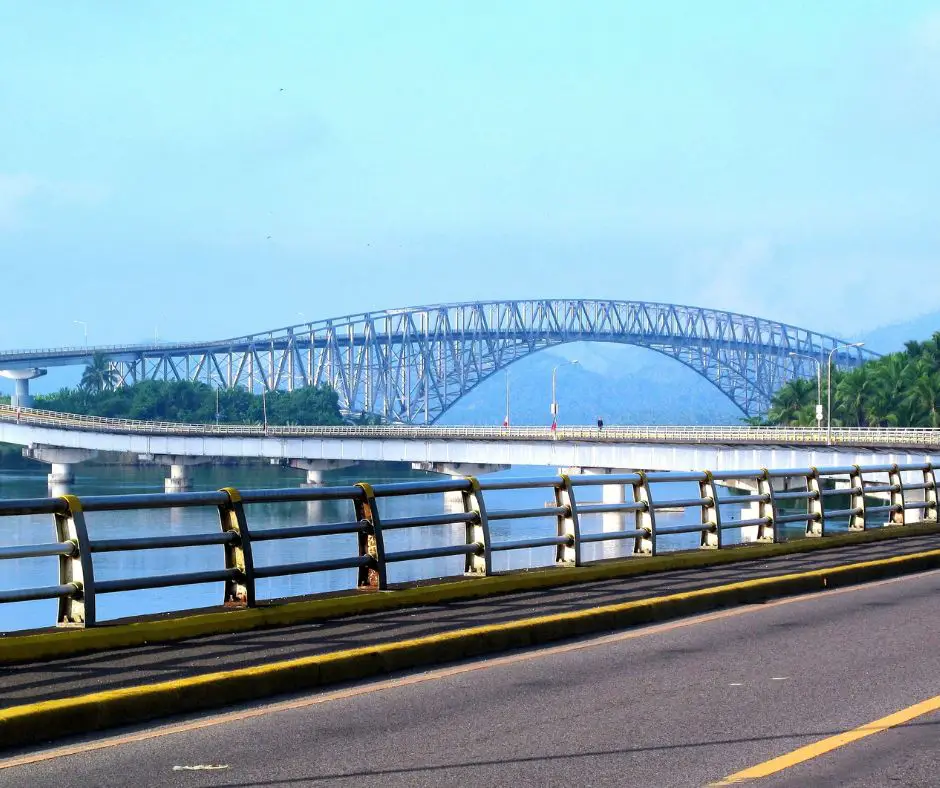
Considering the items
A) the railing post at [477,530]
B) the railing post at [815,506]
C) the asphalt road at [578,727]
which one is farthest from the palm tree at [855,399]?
the asphalt road at [578,727]

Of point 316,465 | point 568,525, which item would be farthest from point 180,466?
point 568,525

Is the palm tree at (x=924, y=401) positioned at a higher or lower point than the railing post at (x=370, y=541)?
higher

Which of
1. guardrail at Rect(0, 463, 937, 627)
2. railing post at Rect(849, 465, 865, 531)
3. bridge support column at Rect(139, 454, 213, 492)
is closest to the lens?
guardrail at Rect(0, 463, 937, 627)

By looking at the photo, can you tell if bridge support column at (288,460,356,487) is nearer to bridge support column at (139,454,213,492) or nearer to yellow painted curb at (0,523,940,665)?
bridge support column at (139,454,213,492)

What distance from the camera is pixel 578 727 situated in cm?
946

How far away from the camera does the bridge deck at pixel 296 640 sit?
10273 millimetres

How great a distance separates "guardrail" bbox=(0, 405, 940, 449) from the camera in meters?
104

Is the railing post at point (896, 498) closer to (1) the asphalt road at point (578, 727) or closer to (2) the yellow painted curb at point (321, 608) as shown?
(2) the yellow painted curb at point (321, 608)

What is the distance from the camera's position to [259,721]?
964 centimetres

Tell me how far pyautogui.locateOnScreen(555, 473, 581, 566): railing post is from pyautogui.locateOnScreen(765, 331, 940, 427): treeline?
418 ft

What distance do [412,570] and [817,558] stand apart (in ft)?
136

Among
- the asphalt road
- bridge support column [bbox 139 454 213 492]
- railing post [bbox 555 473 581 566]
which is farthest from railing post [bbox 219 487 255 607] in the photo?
bridge support column [bbox 139 454 213 492]

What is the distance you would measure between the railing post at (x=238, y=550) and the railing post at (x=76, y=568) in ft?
4.68

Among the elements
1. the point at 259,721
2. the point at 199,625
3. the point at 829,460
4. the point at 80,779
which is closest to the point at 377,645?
the point at 199,625
